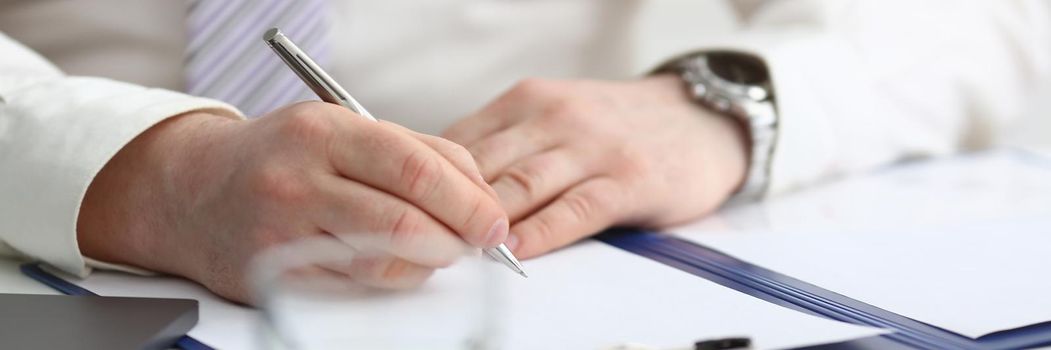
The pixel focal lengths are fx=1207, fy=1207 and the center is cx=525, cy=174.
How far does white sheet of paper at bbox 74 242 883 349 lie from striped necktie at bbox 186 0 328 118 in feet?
0.87

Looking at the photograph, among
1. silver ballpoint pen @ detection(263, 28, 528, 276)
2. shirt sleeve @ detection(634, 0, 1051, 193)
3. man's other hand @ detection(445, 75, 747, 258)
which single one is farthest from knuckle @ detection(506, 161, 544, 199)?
shirt sleeve @ detection(634, 0, 1051, 193)

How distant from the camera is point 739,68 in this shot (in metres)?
0.85

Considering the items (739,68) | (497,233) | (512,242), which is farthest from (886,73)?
(497,233)

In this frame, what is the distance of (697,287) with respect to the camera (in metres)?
0.56

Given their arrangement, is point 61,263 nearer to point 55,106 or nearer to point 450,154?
point 55,106

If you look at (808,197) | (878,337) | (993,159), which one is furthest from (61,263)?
(993,159)

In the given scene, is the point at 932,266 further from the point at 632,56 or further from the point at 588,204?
the point at 632,56

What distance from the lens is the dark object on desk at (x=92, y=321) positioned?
0.45 meters

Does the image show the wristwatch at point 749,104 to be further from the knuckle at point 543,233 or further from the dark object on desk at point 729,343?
the dark object on desk at point 729,343

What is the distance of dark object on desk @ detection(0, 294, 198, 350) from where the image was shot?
449 mm

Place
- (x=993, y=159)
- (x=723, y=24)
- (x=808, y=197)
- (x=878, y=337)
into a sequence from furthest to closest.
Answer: (x=723, y=24), (x=993, y=159), (x=808, y=197), (x=878, y=337)

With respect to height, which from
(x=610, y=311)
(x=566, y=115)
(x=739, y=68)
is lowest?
(x=610, y=311)

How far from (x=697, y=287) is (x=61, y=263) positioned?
0.99 feet

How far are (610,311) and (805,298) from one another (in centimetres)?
9
